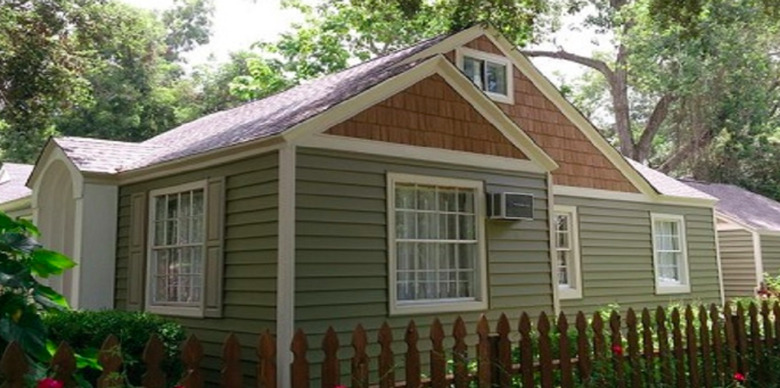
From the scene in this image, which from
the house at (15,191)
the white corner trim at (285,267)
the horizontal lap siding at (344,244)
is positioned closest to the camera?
the white corner trim at (285,267)

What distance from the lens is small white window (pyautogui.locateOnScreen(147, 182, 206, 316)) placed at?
27.3ft

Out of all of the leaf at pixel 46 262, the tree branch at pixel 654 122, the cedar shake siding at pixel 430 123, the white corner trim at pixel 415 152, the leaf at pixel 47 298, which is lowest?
the leaf at pixel 47 298

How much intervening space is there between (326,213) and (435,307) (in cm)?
193

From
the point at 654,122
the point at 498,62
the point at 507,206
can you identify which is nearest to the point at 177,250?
the point at 507,206

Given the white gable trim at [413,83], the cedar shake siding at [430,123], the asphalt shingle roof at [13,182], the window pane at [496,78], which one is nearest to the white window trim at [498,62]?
the window pane at [496,78]

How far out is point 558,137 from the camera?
13047 millimetres

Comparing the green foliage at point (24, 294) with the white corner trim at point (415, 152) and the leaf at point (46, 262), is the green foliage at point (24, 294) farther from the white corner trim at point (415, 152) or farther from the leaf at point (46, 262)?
the white corner trim at point (415, 152)

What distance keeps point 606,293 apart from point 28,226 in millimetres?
11649

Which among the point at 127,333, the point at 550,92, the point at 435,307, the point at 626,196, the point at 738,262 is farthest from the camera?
the point at 738,262

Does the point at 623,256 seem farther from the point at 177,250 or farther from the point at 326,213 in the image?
the point at 177,250

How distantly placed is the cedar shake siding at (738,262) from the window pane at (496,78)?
11602 millimetres

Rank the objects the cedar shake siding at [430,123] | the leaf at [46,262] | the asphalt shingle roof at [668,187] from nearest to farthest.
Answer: the leaf at [46,262], the cedar shake siding at [430,123], the asphalt shingle roof at [668,187]

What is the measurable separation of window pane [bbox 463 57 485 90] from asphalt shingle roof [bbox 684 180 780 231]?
11.7 m

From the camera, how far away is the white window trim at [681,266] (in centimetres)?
1422
